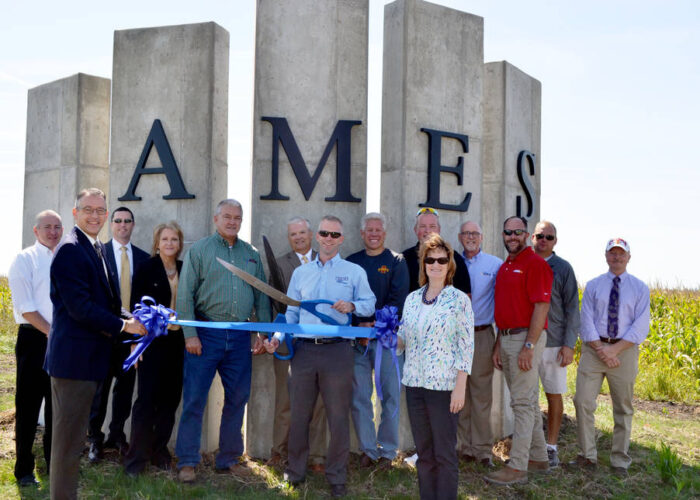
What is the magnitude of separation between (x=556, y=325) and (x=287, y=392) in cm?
265

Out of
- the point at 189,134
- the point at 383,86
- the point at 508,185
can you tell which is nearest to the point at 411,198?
the point at 383,86

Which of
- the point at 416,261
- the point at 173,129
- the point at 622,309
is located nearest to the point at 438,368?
the point at 416,261

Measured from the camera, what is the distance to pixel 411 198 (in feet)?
20.8

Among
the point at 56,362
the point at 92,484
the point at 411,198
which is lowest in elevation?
the point at 92,484

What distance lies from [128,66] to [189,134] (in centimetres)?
106

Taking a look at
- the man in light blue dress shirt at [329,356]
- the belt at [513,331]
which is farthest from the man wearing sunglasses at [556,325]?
the man in light blue dress shirt at [329,356]

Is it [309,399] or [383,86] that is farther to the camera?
[383,86]

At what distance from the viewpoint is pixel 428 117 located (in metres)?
6.47

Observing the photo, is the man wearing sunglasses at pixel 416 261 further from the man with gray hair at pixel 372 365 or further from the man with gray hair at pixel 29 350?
the man with gray hair at pixel 29 350

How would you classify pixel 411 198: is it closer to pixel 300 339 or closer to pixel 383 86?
pixel 383 86

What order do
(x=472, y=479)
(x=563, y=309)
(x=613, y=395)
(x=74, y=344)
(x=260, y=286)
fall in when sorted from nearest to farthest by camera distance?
1. (x=74, y=344)
2. (x=260, y=286)
3. (x=472, y=479)
4. (x=613, y=395)
5. (x=563, y=309)

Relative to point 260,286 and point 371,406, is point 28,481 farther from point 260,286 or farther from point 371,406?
point 371,406

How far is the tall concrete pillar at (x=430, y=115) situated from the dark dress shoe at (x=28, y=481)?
3.84 m

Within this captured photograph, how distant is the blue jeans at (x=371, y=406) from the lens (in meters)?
5.51
